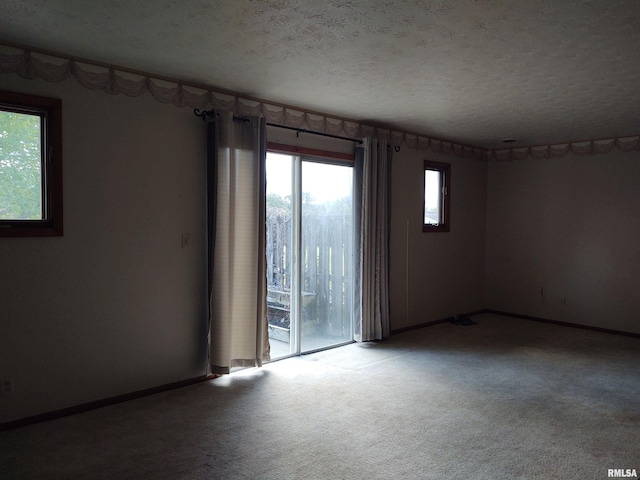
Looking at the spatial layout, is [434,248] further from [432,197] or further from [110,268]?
[110,268]

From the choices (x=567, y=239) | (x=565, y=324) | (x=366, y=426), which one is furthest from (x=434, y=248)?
(x=366, y=426)

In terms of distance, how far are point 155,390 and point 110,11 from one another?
2744 millimetres

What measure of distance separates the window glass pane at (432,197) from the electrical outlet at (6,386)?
4.88 m

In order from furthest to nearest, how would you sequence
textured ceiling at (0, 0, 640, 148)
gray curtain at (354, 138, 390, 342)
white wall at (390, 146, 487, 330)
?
white wall at (390, 146, 487, 330), gray curtain at (354, 138, 390, 342), textured ceiling at (0, 0, 640, 148)

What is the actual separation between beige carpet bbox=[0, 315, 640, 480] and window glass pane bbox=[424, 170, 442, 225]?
2242 mm

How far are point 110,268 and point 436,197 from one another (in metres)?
4.47

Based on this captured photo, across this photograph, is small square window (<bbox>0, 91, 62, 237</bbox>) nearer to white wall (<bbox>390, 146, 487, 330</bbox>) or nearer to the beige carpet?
the beige carpet

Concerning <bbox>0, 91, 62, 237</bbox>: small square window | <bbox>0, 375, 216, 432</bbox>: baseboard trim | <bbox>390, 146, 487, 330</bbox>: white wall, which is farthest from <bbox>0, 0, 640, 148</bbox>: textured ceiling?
<bbox>0, 375, 216, 432</bbox>: baseboard trim

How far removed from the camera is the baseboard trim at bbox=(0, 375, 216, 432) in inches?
126

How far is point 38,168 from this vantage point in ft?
10.8

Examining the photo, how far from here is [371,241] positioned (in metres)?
5.45

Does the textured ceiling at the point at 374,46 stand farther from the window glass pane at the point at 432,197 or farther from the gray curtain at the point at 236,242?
the window glass pane at the point at 432,197

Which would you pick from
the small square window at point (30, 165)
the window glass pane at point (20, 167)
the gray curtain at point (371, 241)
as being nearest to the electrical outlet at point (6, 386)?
the small square window at point (30, 165)

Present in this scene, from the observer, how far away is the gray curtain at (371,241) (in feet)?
17.7
